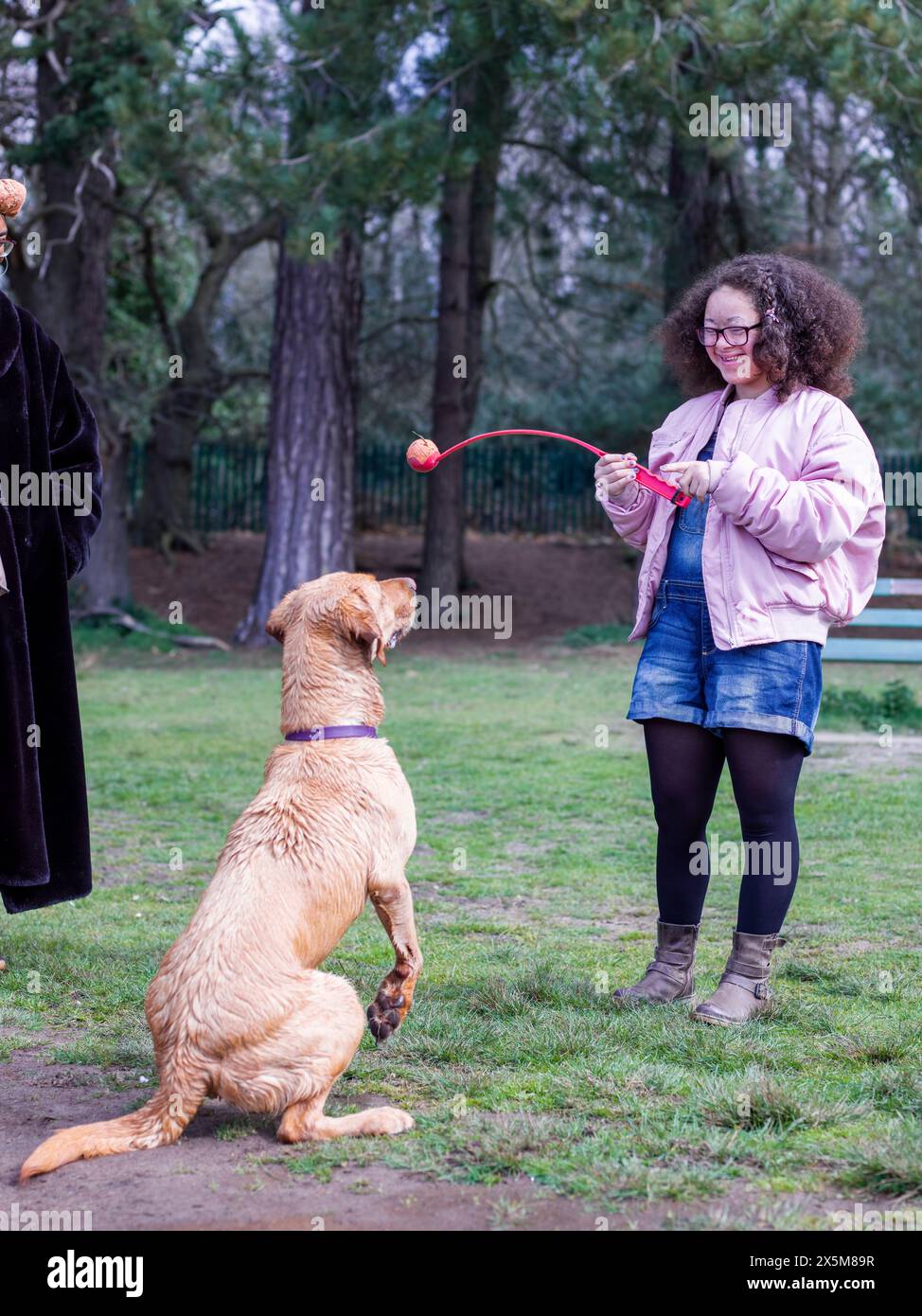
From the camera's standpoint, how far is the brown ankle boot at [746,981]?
4195mm

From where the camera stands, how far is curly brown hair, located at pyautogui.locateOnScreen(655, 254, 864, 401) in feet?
13.6

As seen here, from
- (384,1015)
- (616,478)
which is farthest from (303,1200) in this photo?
(616,478)

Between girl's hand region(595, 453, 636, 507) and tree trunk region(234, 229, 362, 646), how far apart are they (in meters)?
12.0

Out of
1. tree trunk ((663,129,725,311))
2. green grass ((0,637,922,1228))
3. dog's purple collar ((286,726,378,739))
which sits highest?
tree trunk ((663,129,725,311))

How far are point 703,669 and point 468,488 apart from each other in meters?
22.3

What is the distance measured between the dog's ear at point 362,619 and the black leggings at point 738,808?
3.82 ft

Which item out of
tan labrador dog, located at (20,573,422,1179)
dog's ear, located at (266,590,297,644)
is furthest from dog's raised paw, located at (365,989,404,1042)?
dog's ear, located at (266,590,297,644)

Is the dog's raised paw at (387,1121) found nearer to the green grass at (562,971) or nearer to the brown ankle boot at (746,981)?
the green grass at (562,971)

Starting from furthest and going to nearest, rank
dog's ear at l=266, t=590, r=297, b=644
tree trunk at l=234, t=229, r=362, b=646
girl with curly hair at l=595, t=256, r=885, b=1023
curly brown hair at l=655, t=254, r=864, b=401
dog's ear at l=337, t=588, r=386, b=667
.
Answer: tree trunk at l=234, t=229, r=362, b=646, curly brown hair at l=655, t=254, r=864, b=401, girl with curly hair at l=595, t=256, r=885, b=1023, dog's ear at l=266, t=590, r=297, b=644, dog's ear at l=337, t=588, r=386, b=667

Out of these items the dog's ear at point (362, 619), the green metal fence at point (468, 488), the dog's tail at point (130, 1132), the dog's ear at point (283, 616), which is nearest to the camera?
the dog's tail at point (130, 1132)

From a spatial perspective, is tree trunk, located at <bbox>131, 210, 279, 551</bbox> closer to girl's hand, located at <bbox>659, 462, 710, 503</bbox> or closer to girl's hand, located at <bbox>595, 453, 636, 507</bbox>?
girl's hand, located at <bbox>595, 453, 636, 507</bbox>

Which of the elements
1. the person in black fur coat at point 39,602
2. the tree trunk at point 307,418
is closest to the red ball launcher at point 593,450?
the person in black fur coat at point 39,602

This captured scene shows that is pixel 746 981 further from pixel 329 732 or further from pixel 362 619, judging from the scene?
pixel 362 619
